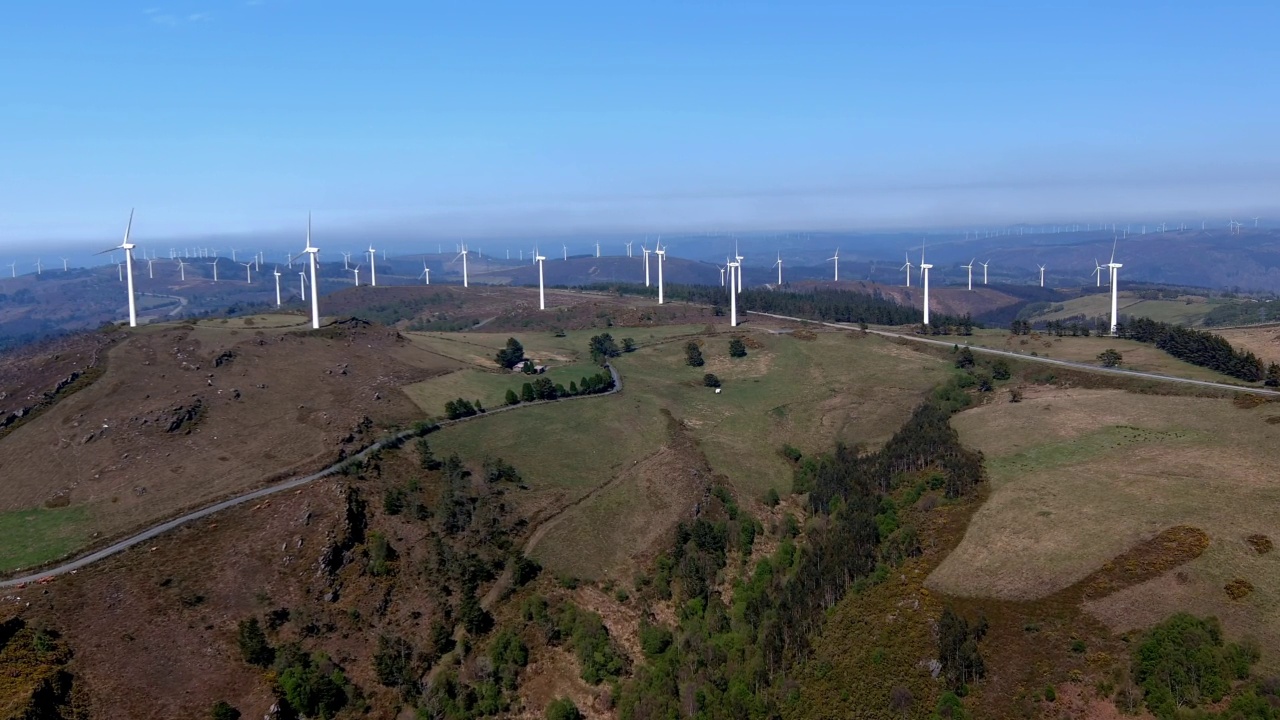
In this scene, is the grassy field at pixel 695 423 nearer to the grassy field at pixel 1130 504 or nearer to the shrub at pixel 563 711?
the shrub at pixel 563 711

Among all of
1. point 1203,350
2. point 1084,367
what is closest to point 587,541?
point 1084,367

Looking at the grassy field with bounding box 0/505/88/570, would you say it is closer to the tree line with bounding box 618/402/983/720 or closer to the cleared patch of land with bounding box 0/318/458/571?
the cleared patch of land with bounding box 0/318/458/571

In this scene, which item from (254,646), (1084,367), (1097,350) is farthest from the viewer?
(1097,350)

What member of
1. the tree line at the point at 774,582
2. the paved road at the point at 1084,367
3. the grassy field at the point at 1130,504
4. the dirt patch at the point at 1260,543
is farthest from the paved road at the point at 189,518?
the paved road at the point at 1084,367

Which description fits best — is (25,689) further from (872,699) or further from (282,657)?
(872,699)

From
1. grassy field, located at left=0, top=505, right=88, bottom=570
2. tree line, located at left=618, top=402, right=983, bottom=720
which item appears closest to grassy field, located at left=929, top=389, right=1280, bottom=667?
tree line, located at left=618, top=402, right=983, bottom=720

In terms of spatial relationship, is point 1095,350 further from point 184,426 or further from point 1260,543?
point 184,426
